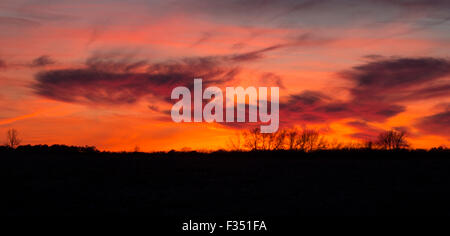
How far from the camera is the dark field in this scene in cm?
1791

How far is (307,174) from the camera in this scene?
81.1ft

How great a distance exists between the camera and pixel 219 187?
2136 cm

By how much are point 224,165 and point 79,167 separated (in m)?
7.63

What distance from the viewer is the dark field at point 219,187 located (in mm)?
17906

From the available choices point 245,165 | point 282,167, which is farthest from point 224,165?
point 282,167

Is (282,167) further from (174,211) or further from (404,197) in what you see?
(174,211)
